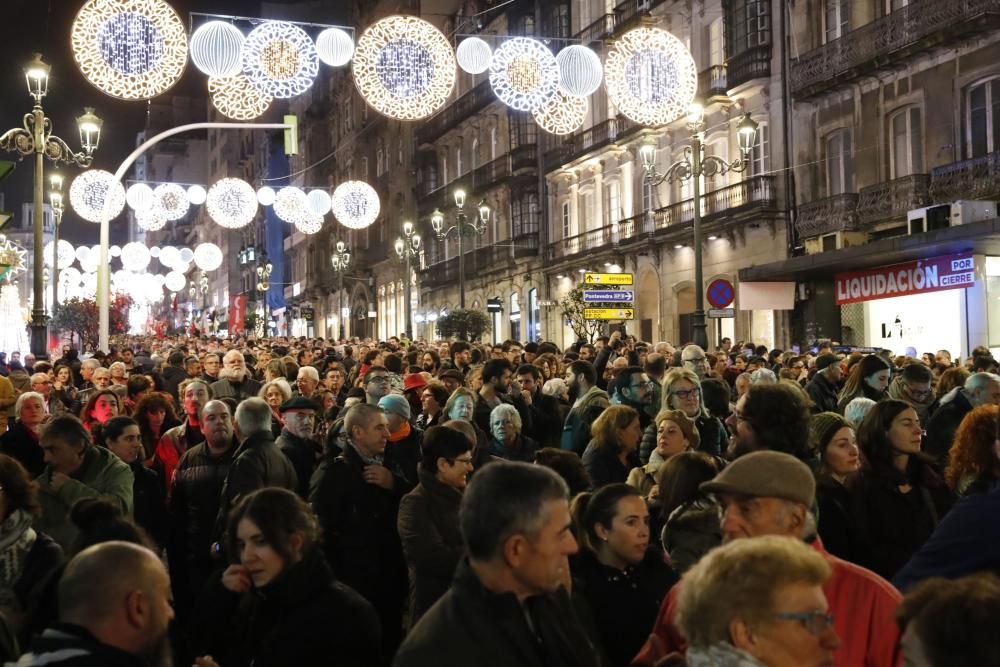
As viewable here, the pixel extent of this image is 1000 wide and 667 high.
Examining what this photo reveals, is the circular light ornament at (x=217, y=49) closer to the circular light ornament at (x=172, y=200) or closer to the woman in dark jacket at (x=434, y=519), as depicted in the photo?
the woman in dark jacket at (x=434, y=519)

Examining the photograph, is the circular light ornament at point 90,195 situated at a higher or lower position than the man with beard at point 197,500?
higher

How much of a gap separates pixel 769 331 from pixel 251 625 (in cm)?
2701

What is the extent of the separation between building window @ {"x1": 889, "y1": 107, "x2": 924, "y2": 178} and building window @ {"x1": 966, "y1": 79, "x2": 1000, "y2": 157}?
5.06 feet

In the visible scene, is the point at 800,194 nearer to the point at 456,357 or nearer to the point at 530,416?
the point at 456,357

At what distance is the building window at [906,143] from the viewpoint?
25094 mm

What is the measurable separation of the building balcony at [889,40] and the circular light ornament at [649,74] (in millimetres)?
9366

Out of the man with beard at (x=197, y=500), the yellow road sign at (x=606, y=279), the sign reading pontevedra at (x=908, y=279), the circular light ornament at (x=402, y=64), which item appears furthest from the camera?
the yellow road sign at (x=606, y=279)

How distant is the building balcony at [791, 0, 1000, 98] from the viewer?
22438mm

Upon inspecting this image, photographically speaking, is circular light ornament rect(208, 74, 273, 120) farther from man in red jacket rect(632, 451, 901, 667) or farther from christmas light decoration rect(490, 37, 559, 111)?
man in red jacket rect(632, 451, 901, 667)

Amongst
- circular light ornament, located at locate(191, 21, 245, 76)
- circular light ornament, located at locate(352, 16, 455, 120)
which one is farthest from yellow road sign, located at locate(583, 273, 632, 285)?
circular light ornament, located at locate(191, 21, 245, 76)

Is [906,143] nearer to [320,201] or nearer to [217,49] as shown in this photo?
[320,201]

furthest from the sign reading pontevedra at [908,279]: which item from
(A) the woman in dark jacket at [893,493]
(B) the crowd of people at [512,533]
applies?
(A) the woman in dark jacket at [893,493]

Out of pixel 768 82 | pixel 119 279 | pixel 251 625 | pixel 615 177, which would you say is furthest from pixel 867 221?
pixel 119 279

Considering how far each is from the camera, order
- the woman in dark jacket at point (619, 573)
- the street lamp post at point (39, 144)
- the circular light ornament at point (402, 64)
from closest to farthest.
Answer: the woman in dark jacket at point (619, 573), the circular light ornament at point (402, 64), the street lamp post at point (39, 144)
